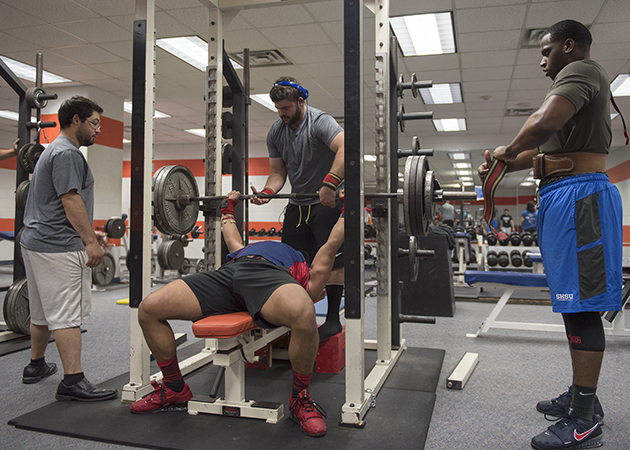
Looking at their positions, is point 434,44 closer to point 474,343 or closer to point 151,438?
point 474,343

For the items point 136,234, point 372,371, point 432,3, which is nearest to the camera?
point 136,234

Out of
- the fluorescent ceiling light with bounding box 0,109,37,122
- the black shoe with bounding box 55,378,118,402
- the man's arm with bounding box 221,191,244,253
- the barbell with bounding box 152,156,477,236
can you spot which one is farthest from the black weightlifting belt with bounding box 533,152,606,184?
the fluorescent ceiling light with bounding box 0,109,37,122

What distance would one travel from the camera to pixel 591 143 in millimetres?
1647

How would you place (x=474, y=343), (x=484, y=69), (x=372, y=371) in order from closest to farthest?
(x=372, y=371), (x=474, y=343), (x=484, y=69)

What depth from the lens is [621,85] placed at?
20.5ft

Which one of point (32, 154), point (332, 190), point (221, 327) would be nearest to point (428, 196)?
point (332, 190)

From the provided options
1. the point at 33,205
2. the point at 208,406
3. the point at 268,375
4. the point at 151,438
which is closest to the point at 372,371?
the point at 268,375

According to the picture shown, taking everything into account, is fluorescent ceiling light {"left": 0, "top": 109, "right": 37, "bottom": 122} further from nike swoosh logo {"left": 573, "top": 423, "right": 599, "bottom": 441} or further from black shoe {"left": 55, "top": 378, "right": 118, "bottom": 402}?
nike swoosh logo {"left": 573, "top": 423, "right": 599, "bottom": 441}

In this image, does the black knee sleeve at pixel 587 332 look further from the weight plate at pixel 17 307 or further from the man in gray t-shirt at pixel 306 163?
the weight plate at pixel 17 307

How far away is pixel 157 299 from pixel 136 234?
0.37m

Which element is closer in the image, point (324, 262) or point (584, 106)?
point (584, 106)

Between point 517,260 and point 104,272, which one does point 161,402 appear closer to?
point 104,272

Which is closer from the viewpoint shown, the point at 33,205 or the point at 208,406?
the point at 208,406

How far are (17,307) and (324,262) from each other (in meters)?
2.13
